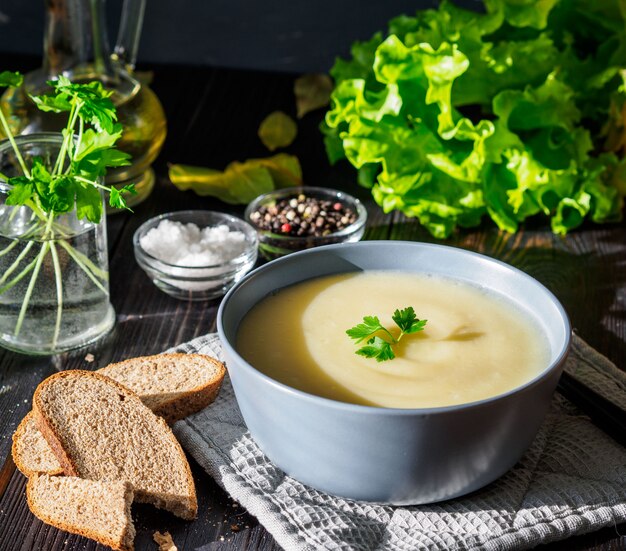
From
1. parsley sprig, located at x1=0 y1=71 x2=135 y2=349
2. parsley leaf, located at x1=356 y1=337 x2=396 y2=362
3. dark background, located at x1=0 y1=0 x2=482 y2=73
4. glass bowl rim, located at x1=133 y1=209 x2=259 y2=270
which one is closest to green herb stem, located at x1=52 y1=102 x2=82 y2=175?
parsley sprig, located at x1=0 y1=71 x2=135 y2=349

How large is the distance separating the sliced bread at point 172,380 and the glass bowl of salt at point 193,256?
264 millimetres

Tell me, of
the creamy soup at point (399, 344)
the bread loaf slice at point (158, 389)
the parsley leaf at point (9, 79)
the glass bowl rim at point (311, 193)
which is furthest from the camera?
the glass bowl rim at point (311, 193)

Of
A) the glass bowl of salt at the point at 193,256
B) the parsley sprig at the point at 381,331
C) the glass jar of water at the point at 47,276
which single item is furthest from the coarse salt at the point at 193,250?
the parsley sprig at the point at 381,331

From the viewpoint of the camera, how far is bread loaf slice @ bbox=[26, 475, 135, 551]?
3.84ft

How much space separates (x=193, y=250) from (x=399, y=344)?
2.05ft

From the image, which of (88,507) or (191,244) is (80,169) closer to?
(191,244)

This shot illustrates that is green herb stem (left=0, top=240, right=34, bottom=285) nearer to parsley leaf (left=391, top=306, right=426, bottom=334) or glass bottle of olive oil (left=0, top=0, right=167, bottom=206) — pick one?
glass bottle of olive oil (left=0, top=0, right=167, bottom=206)

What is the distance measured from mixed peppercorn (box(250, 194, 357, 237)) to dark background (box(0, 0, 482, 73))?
0.97 m

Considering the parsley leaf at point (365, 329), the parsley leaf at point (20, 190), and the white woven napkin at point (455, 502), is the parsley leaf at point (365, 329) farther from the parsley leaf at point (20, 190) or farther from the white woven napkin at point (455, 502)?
the parsley leaf at point (20, 190)

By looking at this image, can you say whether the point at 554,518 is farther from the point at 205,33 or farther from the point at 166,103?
the point at 205,33

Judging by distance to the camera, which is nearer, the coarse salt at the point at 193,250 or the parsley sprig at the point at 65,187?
the parsley sprig at the point at 65,187

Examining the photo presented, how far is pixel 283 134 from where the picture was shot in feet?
8.07

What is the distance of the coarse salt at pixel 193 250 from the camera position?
1.77 metres

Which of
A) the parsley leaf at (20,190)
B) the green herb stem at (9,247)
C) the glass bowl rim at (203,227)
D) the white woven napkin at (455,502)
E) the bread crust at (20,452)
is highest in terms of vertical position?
the parsley leaf at (20,190)
